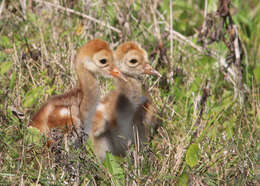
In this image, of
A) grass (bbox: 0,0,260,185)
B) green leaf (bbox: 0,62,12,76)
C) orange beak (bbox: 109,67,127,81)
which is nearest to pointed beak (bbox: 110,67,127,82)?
orange beak (bbox: 109,67,127,81)

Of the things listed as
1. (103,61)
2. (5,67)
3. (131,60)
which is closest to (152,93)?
(131,60)

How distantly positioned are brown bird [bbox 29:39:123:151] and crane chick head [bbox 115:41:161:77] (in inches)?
4.8

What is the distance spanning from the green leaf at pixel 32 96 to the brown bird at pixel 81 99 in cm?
33

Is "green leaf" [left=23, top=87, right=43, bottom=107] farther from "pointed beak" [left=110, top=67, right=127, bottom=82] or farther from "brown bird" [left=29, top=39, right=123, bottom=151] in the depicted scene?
"pointed beak" [left=110, top=67, right=127, bottom=82]

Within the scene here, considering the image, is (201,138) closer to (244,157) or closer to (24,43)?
(244,157)

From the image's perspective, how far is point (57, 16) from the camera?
4082 mm

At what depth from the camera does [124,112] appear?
3.18 m

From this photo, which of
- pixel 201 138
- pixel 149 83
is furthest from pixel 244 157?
pixel 149 83

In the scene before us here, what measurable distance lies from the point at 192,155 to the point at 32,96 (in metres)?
1.13

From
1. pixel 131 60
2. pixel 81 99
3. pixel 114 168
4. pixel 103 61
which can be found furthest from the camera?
pixel 131 60

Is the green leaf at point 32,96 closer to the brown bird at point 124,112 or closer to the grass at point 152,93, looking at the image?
the grass at point 152,93

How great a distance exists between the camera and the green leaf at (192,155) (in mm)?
2740

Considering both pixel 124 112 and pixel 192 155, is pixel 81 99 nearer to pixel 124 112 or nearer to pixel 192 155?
pixel 124 112

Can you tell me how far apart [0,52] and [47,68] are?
382mm
